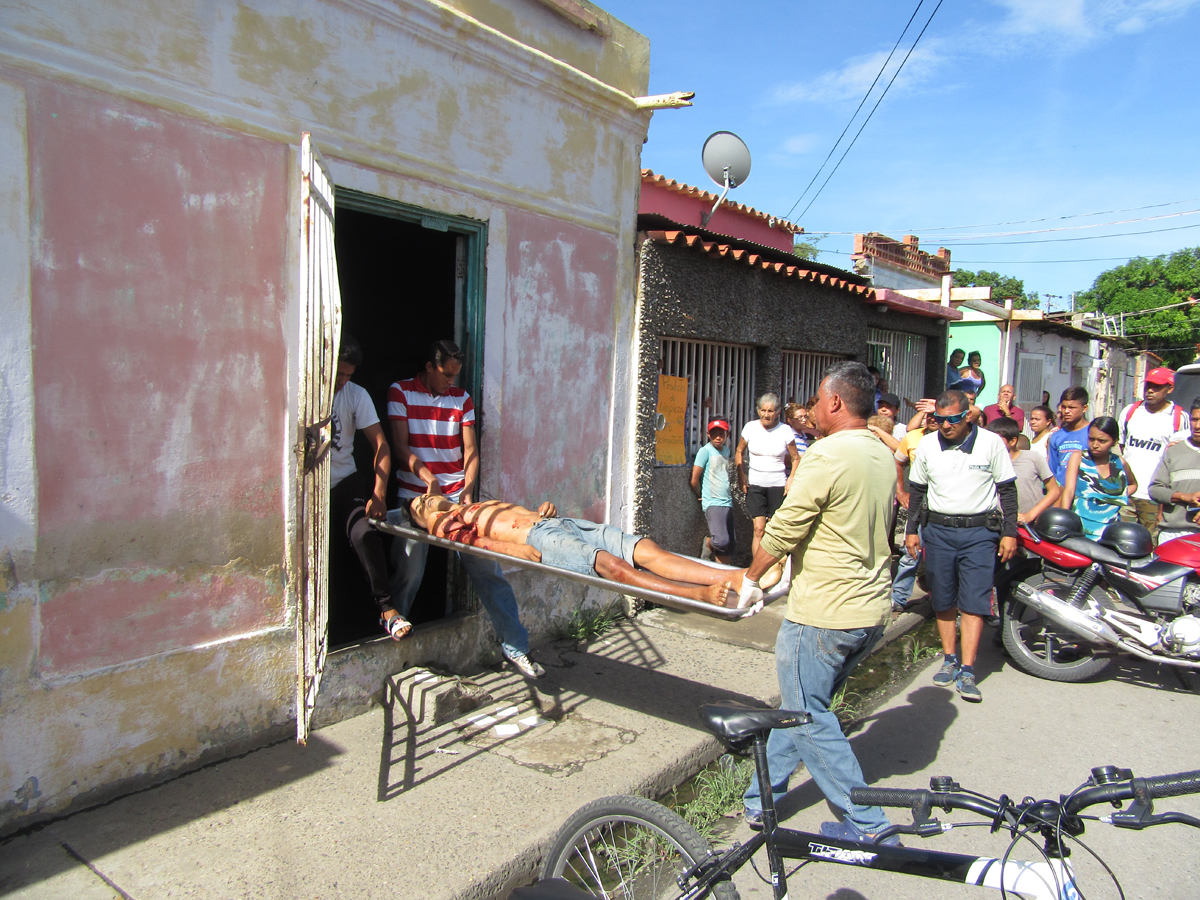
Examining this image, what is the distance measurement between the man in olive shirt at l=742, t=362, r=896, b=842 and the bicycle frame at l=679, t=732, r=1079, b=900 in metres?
0.85

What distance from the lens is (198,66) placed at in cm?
331

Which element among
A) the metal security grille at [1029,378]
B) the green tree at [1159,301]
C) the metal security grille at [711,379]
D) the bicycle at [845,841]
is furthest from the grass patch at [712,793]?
the green tree at [1159,301]

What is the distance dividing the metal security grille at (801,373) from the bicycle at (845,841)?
20.0ft

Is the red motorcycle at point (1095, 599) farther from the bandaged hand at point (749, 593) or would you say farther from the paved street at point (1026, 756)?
the bandaged hand at point (749, 593)

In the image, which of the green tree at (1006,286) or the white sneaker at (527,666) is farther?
the green tree at (1006,286)

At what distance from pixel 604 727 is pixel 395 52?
12.3ft

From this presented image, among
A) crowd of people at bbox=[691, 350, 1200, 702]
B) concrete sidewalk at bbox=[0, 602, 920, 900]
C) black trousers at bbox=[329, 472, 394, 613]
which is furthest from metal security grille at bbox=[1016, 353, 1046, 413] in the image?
black trousers at bbox=[329, 472, 394, 613]

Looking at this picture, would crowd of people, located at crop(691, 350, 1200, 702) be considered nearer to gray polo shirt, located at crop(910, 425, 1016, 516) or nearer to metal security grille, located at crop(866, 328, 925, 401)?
gray polo shirt, located at crop(910, 425, 1016, 516)

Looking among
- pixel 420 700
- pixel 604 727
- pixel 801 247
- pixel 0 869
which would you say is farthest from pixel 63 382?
pixel 801 247

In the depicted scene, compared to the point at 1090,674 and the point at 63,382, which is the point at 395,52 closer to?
the point at 63,382

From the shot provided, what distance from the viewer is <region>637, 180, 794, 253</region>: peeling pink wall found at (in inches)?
450

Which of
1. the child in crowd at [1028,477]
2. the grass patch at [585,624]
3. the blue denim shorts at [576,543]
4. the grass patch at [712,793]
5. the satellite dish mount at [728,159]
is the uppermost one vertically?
the satellite dish mount at [728,159]

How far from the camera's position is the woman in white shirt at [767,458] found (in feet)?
22.9

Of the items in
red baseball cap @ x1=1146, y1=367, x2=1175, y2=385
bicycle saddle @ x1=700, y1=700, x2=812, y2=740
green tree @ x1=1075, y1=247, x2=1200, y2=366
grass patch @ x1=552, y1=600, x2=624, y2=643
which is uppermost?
green tree @ x1=1075, y1=247, x2=1200, y2=366
